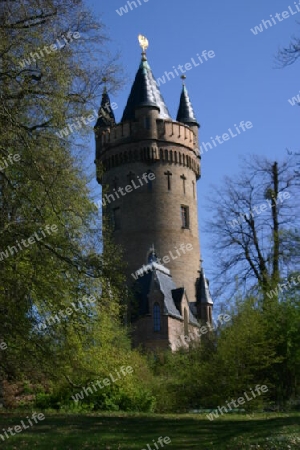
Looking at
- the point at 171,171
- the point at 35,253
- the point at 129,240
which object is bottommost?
the point at 35,253

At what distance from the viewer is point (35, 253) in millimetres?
13344

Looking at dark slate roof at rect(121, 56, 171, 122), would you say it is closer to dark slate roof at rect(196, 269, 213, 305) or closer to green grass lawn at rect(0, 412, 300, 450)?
dark slate roof at rect(196, 269, 213, 305)

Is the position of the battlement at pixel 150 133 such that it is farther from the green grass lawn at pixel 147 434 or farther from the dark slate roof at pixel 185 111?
the green grass lawn at pixel 147 434

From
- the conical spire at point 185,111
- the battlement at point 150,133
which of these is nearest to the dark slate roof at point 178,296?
the battlement at point 150,133

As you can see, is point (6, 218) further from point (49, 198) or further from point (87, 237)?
point (87, 237)

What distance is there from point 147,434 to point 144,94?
41705 mm

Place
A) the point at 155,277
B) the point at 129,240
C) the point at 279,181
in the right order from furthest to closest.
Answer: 1. the point at 129,240
2. the point at 155,277
3. the point at 279,181

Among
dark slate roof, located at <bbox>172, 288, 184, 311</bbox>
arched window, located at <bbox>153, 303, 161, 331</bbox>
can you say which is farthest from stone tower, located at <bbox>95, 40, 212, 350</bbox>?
arched window, located at <bbox>153, 303, 161, 331</bbox>

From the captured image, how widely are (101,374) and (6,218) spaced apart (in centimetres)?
482

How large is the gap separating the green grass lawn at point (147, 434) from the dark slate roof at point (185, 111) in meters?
42.6

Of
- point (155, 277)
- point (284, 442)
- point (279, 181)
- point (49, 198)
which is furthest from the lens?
point (155, 277)

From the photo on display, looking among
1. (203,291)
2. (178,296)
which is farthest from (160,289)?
(203,291)

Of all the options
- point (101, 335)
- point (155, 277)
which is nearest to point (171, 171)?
point (155, 277)

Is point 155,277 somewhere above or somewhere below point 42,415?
above
